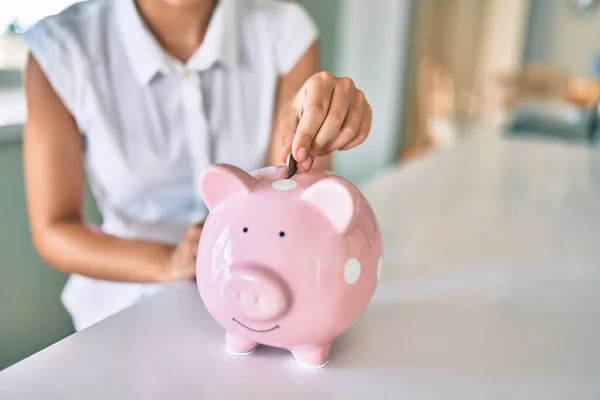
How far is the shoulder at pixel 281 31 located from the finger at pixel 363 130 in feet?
0.91

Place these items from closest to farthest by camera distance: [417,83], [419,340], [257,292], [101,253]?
[257,292], [419,340], [101,253], [417,83]

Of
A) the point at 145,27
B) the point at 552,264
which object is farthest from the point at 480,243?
the point at 145,27

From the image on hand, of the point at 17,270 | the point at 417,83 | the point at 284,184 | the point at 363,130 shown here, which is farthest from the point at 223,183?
the point at 417,83

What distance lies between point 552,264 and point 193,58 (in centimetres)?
46

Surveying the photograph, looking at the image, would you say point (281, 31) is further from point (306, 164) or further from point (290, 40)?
point (306, 164)

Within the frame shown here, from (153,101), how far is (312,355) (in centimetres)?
38

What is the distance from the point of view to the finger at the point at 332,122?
40cm

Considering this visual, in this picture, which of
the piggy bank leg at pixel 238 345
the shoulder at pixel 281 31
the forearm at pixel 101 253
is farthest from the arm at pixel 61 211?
the shoulder at pixel 281 31

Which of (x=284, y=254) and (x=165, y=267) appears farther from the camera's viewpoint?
(x=165, y=267)

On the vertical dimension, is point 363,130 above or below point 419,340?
above

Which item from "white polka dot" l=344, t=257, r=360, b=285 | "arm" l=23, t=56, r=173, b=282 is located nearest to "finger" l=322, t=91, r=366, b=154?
"white polka dot" l=344, t=257, r=360, b=285

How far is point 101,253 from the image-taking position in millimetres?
536

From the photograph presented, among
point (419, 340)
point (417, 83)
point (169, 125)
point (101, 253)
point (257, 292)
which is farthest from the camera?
point (417, 83)

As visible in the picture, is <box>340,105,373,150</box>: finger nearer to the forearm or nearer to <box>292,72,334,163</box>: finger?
<box>292,72,334,163</box>: finger
